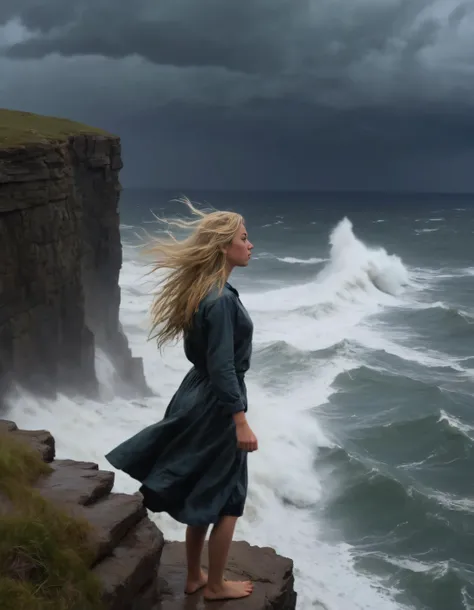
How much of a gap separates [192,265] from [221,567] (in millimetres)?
1993

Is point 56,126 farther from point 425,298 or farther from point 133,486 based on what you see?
point 425,298

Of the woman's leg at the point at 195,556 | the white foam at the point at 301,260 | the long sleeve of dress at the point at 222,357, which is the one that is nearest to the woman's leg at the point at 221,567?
the woman's leg at the point at 195,556

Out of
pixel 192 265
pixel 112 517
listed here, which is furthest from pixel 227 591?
pixel 192 265

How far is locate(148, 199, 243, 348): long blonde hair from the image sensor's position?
14.1ft

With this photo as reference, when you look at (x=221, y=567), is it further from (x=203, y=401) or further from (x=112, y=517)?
(x=203, y=401)

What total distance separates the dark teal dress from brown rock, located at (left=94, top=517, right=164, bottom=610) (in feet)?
1.15

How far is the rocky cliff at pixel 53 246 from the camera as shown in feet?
54.8

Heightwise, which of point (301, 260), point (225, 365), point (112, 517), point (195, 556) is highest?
point (225, 365)

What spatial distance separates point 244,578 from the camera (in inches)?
218

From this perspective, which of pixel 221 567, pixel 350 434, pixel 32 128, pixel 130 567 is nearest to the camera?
pixel 130 567

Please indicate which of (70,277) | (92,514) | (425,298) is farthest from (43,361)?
(425,298)

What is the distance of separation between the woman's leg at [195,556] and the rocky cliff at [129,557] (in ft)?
0.26

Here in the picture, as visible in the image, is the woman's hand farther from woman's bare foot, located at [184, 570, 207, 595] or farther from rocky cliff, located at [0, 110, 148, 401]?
rocky cliff, located at [0, 110, 148, 401]

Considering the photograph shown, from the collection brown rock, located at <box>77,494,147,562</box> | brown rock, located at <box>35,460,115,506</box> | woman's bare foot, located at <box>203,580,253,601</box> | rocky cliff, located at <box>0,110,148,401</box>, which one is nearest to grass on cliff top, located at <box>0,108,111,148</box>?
rocky cliff, located at <box>0,110,148,401</box>
